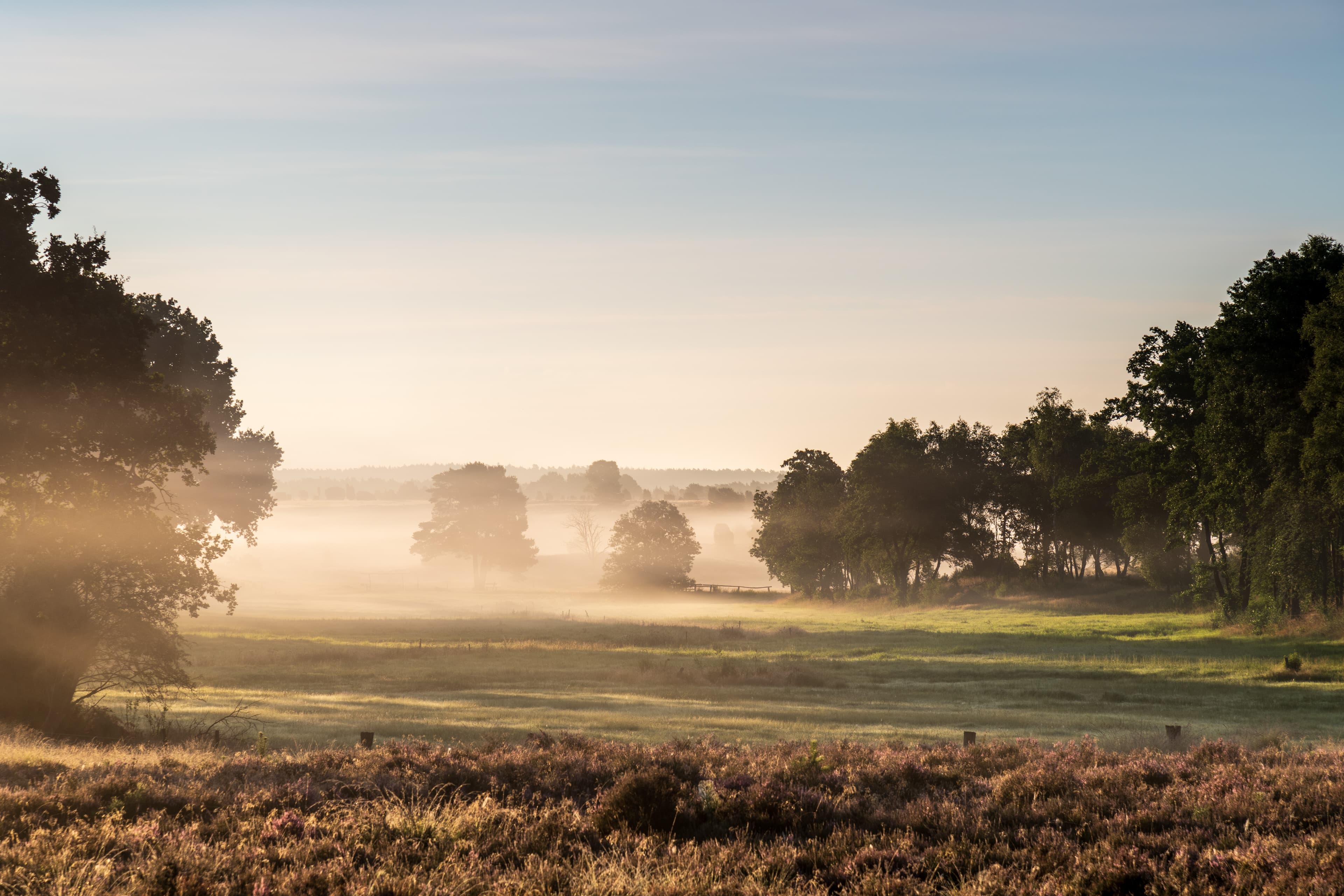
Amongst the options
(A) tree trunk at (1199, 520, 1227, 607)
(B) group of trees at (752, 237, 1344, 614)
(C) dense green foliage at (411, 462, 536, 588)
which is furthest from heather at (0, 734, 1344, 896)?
(C) dense green foliage at (411, 462, 536, 588)

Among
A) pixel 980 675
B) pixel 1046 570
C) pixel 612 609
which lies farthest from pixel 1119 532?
A: pixel 980 675

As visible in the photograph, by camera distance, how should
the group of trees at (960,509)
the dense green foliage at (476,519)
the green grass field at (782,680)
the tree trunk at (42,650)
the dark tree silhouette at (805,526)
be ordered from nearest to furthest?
the tree trunk at (42,650)
the green grass field at (782,680)
the group of trees at (960,509)
the dark tree silhouette at (805,526)
the dense green foliage at (476,519)

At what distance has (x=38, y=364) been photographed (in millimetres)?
21391

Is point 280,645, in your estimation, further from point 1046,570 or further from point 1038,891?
point 1046,570

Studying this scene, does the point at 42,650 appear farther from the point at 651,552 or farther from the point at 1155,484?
the point at 651,552

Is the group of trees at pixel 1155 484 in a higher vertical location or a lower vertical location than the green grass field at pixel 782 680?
higher

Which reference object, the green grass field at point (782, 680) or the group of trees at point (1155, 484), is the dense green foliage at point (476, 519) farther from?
the green grass field at point (782, 680)

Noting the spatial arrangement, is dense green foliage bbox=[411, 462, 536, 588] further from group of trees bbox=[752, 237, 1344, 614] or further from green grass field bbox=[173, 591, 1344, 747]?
green grass field bbox=[173, 591, 1344, 747]

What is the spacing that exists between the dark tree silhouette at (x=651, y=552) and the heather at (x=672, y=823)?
356 ft

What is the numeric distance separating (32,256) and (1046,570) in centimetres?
9145

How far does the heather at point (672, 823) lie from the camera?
8273mm

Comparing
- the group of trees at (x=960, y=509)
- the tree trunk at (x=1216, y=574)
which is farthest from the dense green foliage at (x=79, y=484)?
the group of trees at (x=960, y=509)

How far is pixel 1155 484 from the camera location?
56.1m

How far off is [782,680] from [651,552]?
287 ft
